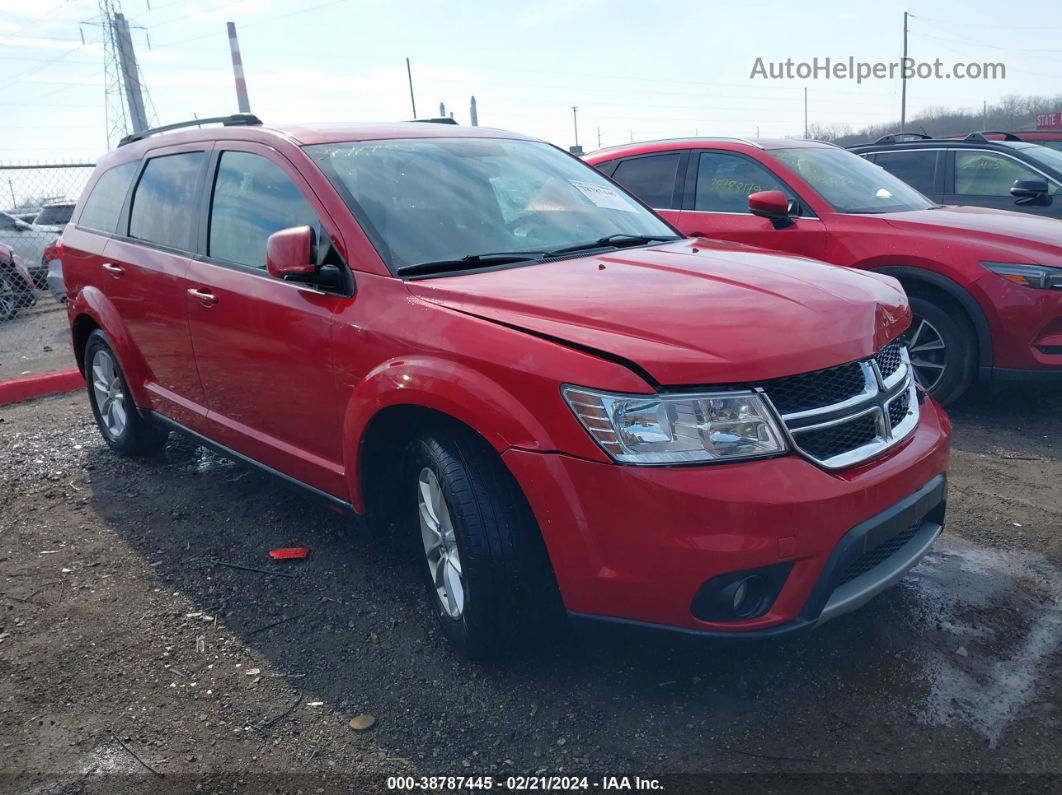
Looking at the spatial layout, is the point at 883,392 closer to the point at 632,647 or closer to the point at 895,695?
the point at 895,695

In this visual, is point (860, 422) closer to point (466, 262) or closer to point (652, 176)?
point (466, 262)

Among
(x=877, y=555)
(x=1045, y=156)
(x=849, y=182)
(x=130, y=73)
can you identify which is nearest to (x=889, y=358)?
(x=877, y=555)

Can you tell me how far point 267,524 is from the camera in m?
4.11

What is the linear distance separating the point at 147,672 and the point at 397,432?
1172 millimetres

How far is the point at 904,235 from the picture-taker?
17.5 ft

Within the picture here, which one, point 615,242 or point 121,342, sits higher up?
point 615,242

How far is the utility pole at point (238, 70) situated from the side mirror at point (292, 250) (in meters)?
45.5

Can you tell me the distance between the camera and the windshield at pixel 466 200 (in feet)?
10.3

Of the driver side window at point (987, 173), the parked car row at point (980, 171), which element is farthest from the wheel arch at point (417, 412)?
the driver side window at point (987, 173)

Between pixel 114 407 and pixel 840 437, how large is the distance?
4.28 metres

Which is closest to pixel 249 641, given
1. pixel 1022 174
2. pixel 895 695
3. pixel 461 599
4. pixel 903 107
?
pixel 461 599

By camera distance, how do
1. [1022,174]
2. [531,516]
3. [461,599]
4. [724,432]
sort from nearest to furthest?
[724,432] < [531,516] < [461,599] < [1022,174]

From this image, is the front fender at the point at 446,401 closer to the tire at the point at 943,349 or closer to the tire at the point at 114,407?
the tire at the point at 114,407

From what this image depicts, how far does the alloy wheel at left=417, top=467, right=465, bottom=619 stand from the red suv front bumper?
1.51ft
